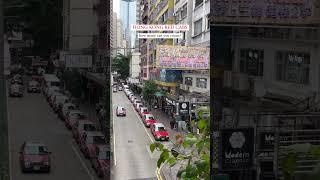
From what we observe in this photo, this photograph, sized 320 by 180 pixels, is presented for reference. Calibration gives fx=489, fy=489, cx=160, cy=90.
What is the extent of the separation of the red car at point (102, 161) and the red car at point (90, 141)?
2cm

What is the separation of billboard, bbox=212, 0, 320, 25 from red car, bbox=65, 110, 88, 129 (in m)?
0.76

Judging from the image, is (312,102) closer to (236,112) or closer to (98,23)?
(236,112)

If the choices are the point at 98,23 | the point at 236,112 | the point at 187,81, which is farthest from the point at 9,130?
the point at 236,112

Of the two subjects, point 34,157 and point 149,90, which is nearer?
point 34,157

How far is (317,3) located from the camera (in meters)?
2.27

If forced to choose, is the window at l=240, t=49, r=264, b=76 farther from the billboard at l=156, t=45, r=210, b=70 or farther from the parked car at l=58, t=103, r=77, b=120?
the parked car at l=58, t=103, r=77, b=120

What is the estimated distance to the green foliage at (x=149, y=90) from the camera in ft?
8.36

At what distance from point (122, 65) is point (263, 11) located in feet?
2.47

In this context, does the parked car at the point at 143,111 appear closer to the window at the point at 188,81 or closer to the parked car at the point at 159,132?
the parked car at the point at 159,132

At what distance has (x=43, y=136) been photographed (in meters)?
2.24

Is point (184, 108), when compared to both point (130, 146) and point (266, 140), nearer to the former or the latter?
point (130, 146)

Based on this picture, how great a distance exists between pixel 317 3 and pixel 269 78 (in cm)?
41

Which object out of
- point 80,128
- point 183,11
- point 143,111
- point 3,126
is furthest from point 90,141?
point 183,11

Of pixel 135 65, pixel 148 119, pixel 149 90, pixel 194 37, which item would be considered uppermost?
pixel 194 37
